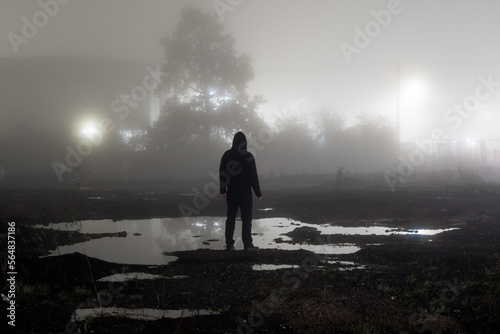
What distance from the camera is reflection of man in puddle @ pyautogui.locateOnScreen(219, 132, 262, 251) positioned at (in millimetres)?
9344

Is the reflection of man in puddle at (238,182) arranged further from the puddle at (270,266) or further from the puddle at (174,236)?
the puddle at (270,266)

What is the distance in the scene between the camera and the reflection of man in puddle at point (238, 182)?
9.34 m

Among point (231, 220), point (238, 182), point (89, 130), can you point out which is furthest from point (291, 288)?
point (89, 130)

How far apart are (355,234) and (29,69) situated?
39698 millimetres

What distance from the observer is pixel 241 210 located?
31.0 feet

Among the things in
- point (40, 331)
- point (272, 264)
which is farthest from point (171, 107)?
point (40, 331)

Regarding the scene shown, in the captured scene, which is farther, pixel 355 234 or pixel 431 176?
pixel 431 176

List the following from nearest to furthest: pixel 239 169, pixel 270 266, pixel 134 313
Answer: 1. pixel 134 313
2. pixel 270 266
3. pixel 239 169

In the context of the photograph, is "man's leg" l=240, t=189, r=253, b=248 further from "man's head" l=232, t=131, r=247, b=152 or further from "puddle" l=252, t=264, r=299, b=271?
"puddle" l=252, t=264, r=299, b=271

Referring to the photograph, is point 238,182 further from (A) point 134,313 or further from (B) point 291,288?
(A) point 134,313

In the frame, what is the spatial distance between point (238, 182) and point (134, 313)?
15.2 ft

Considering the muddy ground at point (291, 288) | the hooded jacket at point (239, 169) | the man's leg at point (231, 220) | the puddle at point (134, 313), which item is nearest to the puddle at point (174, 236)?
the man's leg at point (231, 220)

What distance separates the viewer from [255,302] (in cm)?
554

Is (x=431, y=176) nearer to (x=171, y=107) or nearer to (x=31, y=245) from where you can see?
(x=171, y=107)
